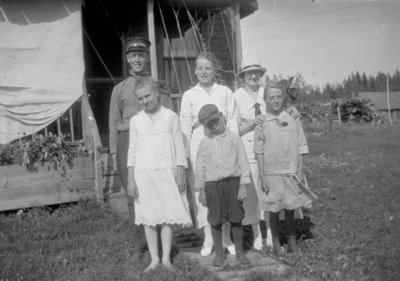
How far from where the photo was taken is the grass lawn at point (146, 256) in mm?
3990

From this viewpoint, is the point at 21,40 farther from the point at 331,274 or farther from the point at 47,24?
the point at 331,274

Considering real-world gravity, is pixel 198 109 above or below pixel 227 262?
above

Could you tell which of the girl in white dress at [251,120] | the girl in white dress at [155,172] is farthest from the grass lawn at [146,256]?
the girl in white dress at [251,120]

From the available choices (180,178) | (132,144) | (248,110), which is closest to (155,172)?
(180,178)

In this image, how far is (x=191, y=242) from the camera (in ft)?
16.8

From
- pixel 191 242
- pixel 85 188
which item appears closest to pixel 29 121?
pixel 85 188

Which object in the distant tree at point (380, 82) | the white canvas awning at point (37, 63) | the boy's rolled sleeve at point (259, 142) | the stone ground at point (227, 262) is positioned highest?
the distant tree at point (380, 82)

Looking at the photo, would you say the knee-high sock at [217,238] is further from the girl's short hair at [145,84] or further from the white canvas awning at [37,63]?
the white canvas awning at [37,63]

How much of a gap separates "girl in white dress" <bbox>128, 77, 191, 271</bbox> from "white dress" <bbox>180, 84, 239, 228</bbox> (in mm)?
458

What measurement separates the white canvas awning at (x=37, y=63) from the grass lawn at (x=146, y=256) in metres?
Result: 2.04

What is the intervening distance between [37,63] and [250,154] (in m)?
4.68

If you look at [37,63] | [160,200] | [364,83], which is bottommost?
[160,200]

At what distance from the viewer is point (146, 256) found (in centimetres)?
438

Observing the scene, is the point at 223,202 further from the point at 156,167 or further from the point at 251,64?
the point at 251,64
